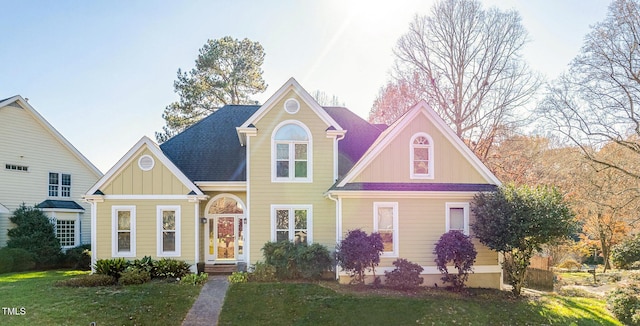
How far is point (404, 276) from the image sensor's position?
14211 millimetres

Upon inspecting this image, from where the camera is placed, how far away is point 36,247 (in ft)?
69.1

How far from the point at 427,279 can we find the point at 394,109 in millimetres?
15151

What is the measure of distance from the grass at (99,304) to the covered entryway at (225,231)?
3711 millimetres

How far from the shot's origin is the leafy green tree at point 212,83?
32.3 metres

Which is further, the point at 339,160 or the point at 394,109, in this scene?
the point at 394,109

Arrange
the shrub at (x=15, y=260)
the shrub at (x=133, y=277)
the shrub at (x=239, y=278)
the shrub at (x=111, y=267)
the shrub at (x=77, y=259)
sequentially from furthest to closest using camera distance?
the shrub at (x=77, y=259) → the shrub at (x=15, y=260) → the shrub at (x=111, y=267) → the shrub at (x=239, y=278) → the shrub at (x=133, y=277)

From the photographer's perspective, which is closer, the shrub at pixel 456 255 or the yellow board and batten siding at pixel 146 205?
the shrub at pixel 456 255

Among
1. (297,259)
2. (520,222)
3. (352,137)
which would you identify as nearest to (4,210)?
(297,259)

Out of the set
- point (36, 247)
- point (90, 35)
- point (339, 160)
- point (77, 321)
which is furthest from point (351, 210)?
point (36, 247)

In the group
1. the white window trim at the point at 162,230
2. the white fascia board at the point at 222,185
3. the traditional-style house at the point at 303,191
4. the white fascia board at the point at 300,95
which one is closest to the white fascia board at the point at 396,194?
the traditional-style house at the point at 303,191

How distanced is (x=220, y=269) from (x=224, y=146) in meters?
5.45

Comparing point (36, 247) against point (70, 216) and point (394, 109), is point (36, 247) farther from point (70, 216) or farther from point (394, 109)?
point (394, 109)

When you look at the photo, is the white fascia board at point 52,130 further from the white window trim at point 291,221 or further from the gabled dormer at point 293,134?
the white window trim at point 291,221

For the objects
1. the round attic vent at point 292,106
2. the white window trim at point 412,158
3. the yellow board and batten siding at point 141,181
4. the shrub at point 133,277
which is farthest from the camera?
the round attic vent at point 292,106
